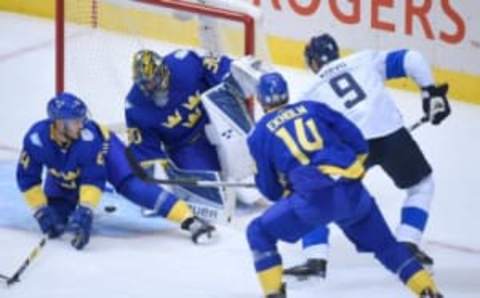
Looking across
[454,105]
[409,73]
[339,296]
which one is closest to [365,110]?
[409,73]

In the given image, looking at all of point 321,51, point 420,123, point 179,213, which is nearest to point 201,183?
point 179,213

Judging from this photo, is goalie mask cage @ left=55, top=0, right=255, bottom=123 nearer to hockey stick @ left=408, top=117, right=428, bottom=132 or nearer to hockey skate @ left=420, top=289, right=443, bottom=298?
hockey stick @ left=408, top=117, right=428, bottom=132

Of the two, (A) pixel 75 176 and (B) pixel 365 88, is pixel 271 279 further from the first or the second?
(A) pixel 75 176

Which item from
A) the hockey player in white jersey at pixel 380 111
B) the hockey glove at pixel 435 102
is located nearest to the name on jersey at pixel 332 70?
the hockey player in white jersey at pixel 380 111

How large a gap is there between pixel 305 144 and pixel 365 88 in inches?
27.0

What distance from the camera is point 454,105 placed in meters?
8.51

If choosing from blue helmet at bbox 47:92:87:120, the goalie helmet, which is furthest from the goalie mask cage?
blue helmet at bbox 47:92:87:120

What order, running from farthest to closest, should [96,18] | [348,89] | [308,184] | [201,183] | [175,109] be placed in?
[96,18], [175,109], [201,183], [348,89], [308,184]

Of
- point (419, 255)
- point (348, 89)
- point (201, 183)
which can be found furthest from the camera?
point (201, 183)

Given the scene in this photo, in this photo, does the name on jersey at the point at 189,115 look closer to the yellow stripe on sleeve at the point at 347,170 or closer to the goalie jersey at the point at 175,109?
the goalie jersey at the point at 175,109

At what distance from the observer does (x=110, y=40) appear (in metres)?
7.66

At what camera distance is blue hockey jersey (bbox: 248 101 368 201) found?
5395 millimetres

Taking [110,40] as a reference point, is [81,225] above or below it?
below

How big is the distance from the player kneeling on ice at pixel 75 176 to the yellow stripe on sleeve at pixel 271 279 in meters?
1.02
